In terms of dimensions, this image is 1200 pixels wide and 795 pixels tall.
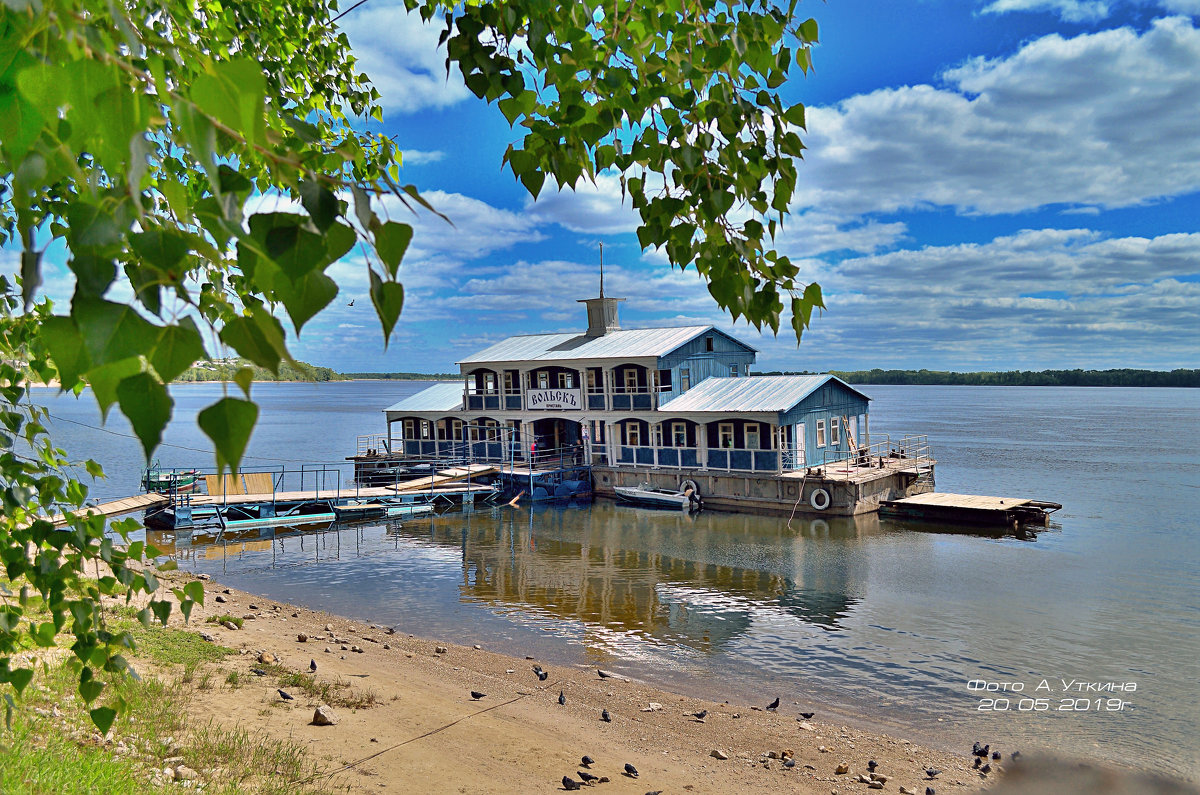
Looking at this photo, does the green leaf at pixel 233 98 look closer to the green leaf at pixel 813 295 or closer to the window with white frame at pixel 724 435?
the green leaf at pixel 813 295

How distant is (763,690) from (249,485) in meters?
25.6

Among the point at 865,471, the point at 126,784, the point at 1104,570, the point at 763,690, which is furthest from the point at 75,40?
the point at 865,471

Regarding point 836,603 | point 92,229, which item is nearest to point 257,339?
point 92,229

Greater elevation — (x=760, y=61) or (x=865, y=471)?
(x=760, y=61)

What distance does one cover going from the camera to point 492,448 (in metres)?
38.6

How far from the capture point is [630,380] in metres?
34.3

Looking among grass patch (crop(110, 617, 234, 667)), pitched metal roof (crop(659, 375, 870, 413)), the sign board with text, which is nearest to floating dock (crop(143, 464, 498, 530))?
the sign board with text

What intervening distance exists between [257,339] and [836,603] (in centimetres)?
1927

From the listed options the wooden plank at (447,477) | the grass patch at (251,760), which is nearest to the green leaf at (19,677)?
the grass patch at (251,760)

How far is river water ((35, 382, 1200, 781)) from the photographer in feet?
40.3

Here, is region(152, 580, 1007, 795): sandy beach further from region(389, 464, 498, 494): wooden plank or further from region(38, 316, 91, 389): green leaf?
region(389, 464, 498, 494): wooden plank

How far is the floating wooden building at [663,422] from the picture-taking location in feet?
98.0

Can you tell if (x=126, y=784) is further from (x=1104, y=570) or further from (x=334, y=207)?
(x=1104, y=570)

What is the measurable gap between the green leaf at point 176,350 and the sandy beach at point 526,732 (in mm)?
6908
